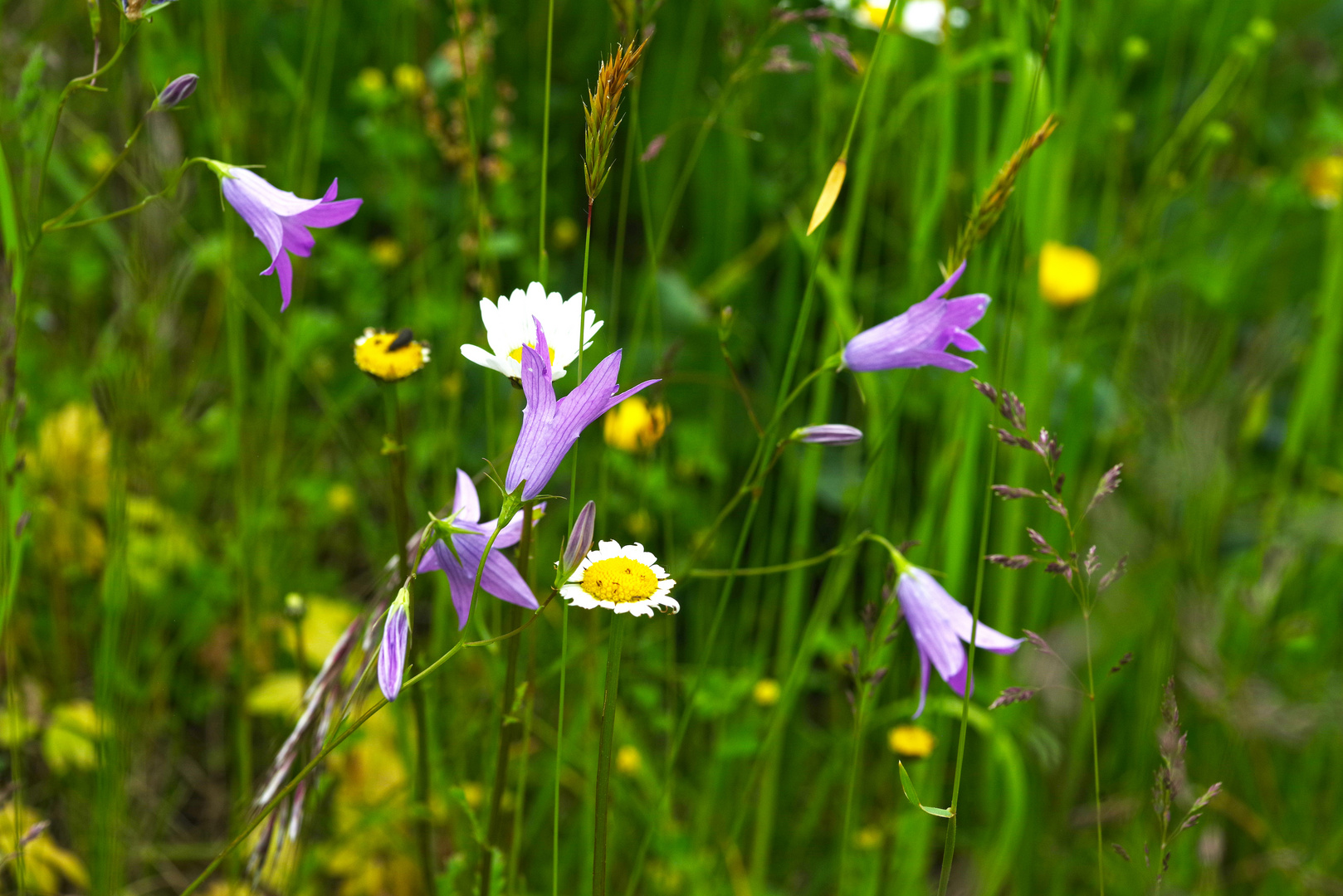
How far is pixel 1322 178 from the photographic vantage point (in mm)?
2074

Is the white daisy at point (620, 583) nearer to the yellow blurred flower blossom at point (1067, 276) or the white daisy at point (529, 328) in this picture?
the white daisy at point (529, 328)

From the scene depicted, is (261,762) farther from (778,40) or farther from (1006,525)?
(778,40)

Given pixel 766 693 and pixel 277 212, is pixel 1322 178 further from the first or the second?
pixel 277 212

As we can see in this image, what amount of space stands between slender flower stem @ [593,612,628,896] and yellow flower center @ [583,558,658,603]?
0.5 inches

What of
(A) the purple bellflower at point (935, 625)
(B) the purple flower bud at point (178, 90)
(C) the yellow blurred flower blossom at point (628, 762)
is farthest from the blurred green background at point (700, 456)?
(B) the purple flower bud at point (178, 90)

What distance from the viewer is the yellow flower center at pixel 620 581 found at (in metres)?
0.58

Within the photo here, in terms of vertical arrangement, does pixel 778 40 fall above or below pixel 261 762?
above

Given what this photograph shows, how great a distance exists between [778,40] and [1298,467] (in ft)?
4.43

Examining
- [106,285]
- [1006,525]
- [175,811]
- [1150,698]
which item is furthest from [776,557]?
[106,285]

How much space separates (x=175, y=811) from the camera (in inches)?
58.9

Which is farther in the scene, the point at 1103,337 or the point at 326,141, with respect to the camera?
the point at 326,141

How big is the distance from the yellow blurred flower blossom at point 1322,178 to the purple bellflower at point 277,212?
197 centimetres

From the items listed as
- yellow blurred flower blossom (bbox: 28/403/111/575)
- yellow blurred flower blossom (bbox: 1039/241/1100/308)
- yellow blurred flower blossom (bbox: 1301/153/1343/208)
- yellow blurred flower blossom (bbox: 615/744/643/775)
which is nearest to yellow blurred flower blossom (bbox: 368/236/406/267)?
yellow blurred flower blossom (bbox: 28/403/111/575)

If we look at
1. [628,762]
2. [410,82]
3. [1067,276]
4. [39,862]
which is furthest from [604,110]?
[1067,276]
